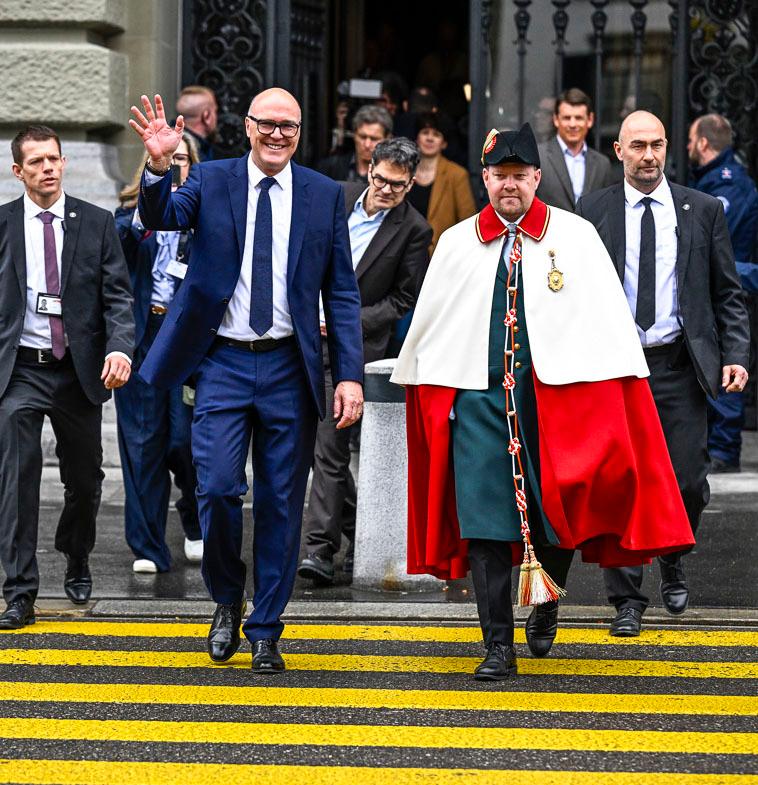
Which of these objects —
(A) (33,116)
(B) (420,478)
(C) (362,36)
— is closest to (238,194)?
(B) (420,478)

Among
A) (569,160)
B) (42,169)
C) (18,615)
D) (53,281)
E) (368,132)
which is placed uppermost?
Answer: (368,132)

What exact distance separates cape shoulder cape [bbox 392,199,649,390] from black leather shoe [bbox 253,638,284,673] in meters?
1.10

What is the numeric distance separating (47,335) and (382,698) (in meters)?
2.32

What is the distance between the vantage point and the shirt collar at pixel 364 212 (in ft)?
28.1

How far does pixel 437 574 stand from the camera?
22.1 feet

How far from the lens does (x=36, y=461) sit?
7.41 m

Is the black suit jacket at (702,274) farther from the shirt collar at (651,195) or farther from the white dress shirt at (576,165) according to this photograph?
the white dress shirt at (576,165)

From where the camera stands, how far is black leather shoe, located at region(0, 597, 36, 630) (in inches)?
283

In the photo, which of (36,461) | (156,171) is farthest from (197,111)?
(156,171)

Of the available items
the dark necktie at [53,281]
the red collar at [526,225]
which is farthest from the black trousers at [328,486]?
the red collar at [526,225]

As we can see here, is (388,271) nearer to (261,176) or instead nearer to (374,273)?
(374,273)

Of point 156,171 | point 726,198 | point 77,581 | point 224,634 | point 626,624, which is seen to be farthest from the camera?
point 726,198

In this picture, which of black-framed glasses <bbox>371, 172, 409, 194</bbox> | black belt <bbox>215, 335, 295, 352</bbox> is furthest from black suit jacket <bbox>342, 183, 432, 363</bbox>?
black belt <bbox>215, 335, 295, 352</bbox>

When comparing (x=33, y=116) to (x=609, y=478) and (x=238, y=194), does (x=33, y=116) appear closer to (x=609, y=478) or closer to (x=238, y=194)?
(x=238, y=194)
